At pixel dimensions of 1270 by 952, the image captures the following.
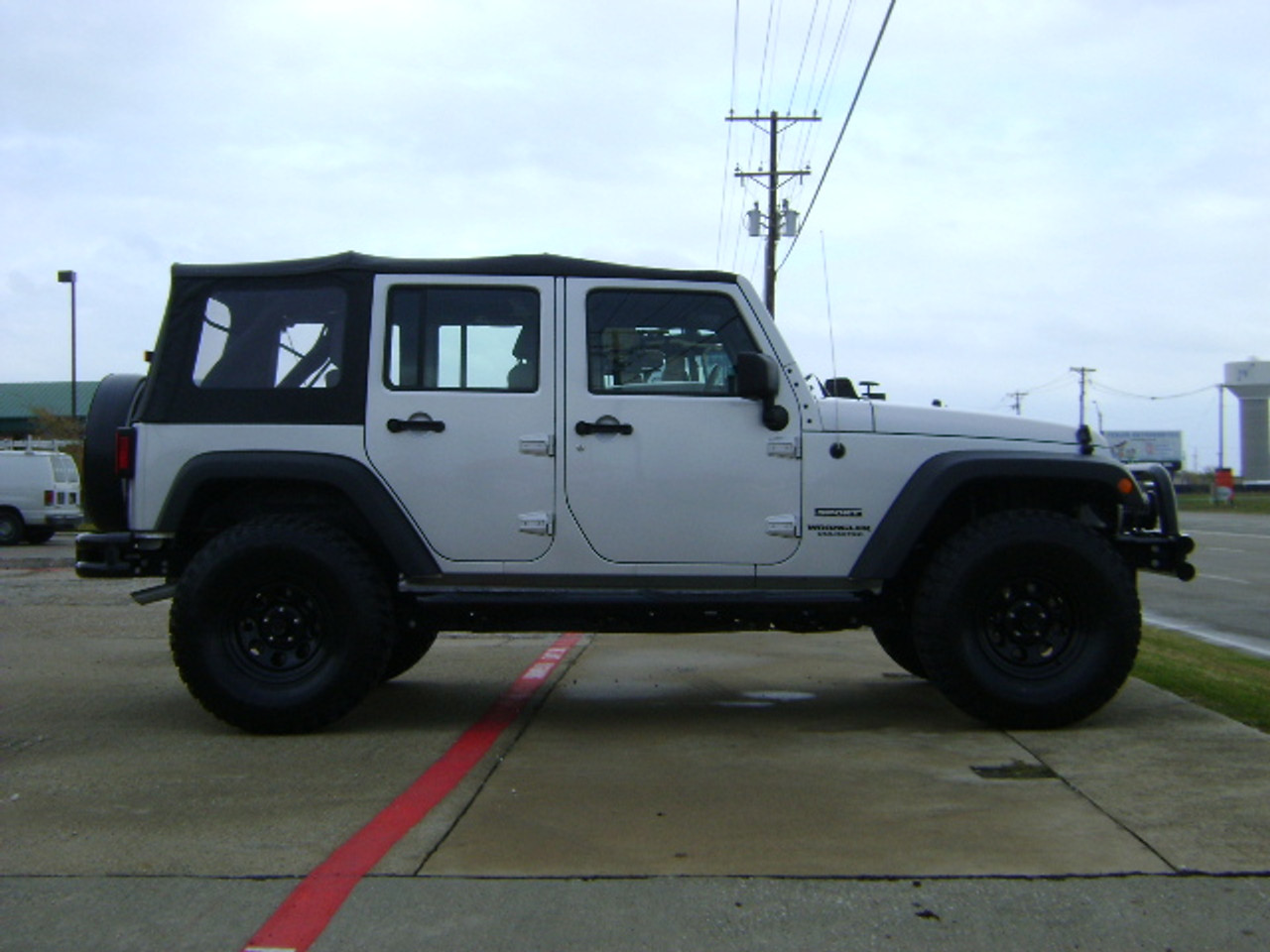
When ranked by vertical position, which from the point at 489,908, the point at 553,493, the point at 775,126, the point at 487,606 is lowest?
the point at 489,908

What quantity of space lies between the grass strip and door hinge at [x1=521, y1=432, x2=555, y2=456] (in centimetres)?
337

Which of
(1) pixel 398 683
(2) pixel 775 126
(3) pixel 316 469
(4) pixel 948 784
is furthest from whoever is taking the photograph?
(2) pixel 775 126

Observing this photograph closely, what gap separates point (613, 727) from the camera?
20.4ft

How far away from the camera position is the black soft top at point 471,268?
240 inches

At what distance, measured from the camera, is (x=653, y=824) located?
448cm

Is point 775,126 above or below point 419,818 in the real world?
above

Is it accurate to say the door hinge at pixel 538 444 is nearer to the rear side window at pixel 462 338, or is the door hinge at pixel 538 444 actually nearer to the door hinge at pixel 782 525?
the rear side window at pixel 462 338

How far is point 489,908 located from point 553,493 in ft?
8.37

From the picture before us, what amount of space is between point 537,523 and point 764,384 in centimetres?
118

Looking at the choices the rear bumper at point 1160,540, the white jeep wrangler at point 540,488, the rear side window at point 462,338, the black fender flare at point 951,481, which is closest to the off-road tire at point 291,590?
the white jeep wrangler at point 540,488

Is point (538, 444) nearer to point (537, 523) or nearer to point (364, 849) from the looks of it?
point (537, 523)

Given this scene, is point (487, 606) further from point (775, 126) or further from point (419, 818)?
point (775, 126)

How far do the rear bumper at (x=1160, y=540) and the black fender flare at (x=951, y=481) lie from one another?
24 centimetres

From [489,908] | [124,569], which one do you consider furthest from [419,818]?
[124,569]
